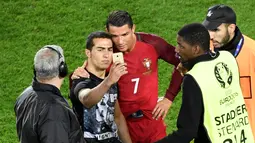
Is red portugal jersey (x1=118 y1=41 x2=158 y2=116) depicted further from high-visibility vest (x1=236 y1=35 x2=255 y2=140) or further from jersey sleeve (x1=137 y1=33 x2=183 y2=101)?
high-visibility vest (x1=236 y1=35 x2=255 y2=140)

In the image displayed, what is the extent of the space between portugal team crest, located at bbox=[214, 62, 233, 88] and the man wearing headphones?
1200mm

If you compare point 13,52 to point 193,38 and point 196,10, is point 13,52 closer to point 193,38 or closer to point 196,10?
point 196,10

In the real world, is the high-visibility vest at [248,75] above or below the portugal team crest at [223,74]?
below

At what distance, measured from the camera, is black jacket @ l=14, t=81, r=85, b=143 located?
15.9ft

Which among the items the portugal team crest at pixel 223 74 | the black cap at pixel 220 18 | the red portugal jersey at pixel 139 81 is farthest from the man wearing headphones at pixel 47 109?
the black cap at pixel 220 18

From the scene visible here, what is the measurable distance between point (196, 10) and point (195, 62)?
6419mm

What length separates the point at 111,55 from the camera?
20.0ft

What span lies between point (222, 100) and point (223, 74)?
22 cm

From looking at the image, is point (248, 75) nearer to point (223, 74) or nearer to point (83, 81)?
point (223, 74)

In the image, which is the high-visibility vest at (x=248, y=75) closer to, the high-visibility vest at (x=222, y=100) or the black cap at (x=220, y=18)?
the black cap at (x=220, y=18)

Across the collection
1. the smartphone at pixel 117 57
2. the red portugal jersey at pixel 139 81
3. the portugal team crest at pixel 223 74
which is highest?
the smartphone at pixel 117 57

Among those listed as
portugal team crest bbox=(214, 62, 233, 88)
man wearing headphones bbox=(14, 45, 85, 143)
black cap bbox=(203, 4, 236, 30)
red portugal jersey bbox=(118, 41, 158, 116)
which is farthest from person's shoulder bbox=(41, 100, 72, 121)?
black cap bbox=(203, 4, 236, 30)

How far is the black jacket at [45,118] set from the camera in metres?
4.84

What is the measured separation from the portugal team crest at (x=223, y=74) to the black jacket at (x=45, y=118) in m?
1.20
